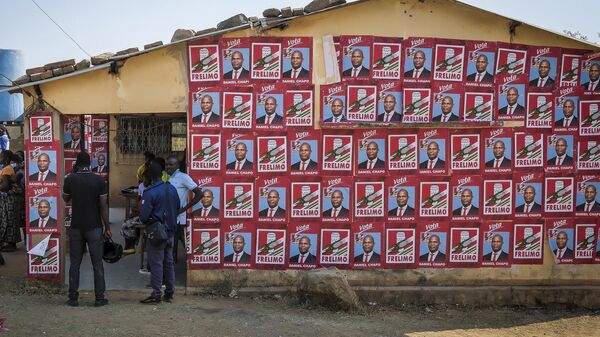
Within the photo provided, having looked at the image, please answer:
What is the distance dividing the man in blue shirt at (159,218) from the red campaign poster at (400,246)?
2.75 m

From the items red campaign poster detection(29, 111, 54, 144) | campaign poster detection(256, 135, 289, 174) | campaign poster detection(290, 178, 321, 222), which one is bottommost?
campaign poster detection(290, 178, 321, 222)

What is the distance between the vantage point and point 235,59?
7719mm

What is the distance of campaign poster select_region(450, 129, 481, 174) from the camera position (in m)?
7.96

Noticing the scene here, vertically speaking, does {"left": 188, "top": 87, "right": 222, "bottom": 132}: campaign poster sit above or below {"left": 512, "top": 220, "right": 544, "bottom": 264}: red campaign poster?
above

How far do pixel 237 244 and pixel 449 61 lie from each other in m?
3.63

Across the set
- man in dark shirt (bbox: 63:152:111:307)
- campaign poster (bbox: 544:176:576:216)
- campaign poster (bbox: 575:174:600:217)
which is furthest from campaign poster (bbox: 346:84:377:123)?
man in dark shirt (bbox: 63:152:111:307)

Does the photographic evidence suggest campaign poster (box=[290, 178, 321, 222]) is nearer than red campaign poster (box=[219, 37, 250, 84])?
No

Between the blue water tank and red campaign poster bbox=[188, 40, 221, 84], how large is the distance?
9.00 metres

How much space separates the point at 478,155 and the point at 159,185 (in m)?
4.09

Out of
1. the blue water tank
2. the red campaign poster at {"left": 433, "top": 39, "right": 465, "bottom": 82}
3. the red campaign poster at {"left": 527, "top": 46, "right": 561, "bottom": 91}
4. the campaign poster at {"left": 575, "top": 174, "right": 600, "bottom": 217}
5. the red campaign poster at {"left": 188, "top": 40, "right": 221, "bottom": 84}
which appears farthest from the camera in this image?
the blue water tank

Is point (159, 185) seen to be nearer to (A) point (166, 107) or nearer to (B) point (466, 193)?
(A) point (166, 107)

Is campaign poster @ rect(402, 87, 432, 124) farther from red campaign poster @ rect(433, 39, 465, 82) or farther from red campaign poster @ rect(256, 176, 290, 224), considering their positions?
red campaign poster @ rect(256, 176, 290, 224)

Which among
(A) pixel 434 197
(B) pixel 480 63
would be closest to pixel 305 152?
(A) pixel 434 197

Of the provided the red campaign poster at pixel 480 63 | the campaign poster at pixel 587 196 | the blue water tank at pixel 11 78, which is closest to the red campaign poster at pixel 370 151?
the red campaign poster at pixel 480 63
